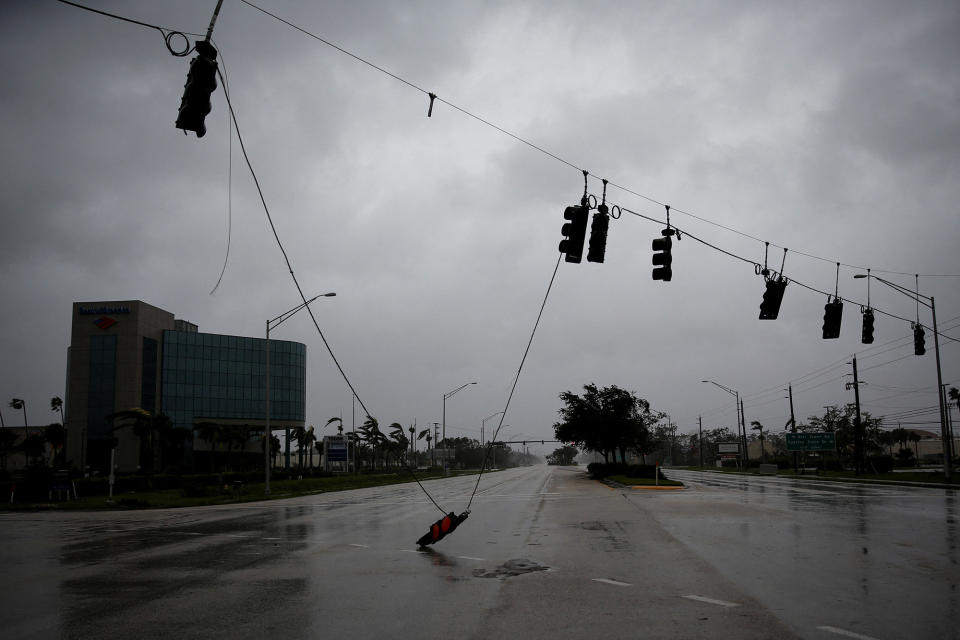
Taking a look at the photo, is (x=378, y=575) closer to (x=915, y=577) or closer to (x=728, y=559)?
(x=728, y=559)

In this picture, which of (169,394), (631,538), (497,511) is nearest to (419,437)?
(169,394)

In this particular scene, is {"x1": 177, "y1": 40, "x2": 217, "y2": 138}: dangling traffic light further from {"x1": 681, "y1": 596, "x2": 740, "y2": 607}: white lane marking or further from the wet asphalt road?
{"x1": 681, "y1": 596, "x2": 740, "y2": 607}: white lane marking

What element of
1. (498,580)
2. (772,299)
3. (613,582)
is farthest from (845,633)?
(772,299)

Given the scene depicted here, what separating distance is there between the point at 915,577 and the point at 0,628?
1195cm

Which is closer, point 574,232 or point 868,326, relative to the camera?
point 574,232

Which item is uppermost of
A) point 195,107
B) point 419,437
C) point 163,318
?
point 163,318

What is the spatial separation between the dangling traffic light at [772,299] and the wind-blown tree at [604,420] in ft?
136

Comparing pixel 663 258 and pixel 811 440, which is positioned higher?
pixel 663 258

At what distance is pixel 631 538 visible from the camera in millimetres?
15172

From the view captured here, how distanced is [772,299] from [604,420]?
137ft

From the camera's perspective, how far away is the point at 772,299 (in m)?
18.9

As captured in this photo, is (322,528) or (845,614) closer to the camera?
(845,614)

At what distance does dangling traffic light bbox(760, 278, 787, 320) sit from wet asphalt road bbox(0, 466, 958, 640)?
18.1 ft

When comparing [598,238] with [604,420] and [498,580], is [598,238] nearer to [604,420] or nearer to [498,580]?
[498,580]
